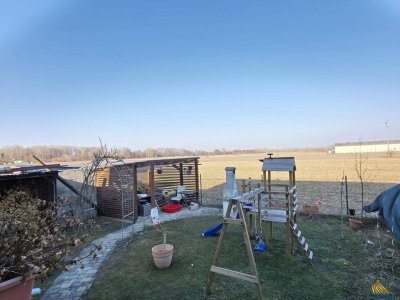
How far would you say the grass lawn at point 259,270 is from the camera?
4988mm

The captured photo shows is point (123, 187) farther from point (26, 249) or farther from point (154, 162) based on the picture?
point (26, 249)

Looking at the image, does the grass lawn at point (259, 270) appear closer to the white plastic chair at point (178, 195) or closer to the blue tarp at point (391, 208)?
the blue tarp at point (391, 208)

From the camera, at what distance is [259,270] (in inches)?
230

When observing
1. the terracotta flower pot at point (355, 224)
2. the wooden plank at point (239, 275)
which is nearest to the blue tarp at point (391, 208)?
the terracotta flower pot at point (355, 224)

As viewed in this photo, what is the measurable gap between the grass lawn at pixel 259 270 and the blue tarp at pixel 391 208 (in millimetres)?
871

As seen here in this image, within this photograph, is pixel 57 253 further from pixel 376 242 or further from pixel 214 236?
pixel 376 242

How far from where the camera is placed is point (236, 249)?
707 cm

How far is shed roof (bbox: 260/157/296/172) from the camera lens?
703 cm

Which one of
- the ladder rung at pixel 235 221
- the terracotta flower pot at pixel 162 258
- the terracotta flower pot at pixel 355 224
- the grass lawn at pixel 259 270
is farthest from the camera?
the terracotta flower pot at pixel 355 224

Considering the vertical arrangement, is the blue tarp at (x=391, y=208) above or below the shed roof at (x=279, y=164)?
below

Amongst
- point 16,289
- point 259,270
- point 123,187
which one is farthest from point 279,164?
point 123,187

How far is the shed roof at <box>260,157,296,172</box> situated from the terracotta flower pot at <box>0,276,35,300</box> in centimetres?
591

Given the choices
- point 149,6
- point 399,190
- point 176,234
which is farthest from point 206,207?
point 149,6

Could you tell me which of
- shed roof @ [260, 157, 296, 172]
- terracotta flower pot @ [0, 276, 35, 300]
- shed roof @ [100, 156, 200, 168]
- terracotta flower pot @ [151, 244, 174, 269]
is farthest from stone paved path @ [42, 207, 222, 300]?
shed roof @ [260, 157, 296, 172]
